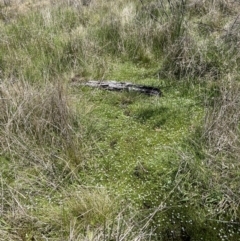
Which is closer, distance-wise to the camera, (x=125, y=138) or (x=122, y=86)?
(x=125, y=138)

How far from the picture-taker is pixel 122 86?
3.64m

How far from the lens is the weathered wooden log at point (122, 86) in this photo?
11.6 ft

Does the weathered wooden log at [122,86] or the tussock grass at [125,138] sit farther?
the weathered wooden log at [122,86]

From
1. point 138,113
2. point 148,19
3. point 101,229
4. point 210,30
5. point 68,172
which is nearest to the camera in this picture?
point 101,229

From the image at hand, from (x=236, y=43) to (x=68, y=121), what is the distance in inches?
87.0

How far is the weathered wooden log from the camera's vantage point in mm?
3547

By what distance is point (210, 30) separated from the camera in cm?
442

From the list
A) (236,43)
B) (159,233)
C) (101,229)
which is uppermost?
(236,43)

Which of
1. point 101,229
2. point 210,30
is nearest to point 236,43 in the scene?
point 210,30

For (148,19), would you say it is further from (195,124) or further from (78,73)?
(195,124)

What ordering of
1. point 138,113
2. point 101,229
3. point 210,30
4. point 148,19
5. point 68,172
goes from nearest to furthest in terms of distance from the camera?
point 101,229 < point 68,172 < point 138,113 < point 210,30 < point 148,19

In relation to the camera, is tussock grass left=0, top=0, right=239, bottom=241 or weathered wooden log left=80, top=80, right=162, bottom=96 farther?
weathered wooden log left=80, top=80, right=162, bottom=96

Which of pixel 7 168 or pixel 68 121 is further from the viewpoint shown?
pixel 68 121

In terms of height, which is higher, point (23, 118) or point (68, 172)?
point (23, 118)
